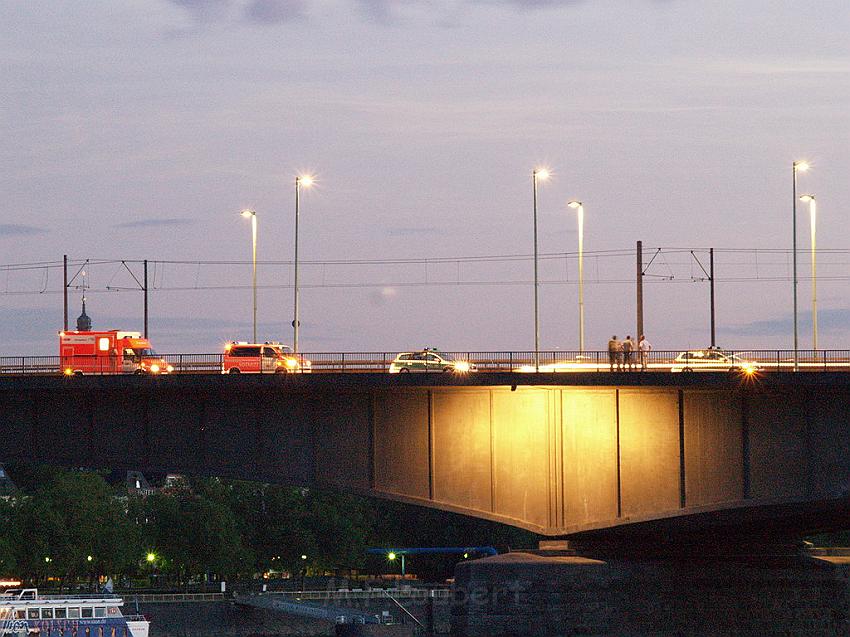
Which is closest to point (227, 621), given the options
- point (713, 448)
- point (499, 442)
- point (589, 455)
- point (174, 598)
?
point (174, 598)

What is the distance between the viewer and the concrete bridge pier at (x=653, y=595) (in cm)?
6328

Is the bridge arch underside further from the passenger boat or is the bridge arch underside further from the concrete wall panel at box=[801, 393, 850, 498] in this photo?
the passenger boat

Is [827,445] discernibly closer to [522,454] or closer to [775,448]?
[775,448]

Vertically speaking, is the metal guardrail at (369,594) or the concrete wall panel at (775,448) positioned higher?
the concrete wall panel at (775,448)

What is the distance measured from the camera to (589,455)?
203 feet

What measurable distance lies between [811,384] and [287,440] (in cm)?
1956

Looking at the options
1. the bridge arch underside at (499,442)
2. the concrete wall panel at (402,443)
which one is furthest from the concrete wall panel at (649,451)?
the concrete wall panel at (402,443)

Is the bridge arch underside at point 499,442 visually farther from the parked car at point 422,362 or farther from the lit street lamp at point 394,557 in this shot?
the lit street lamp at point 394,557

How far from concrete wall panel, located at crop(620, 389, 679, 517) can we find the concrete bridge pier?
4035 mm

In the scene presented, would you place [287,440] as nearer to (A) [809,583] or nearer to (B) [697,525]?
(B) [697,525]

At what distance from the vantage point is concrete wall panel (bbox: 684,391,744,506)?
60.2 meters

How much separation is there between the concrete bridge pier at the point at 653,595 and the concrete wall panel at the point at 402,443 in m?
4.41

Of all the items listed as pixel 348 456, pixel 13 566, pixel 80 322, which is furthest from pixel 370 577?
pixel 348 456

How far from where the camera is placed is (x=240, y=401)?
64812 mm
